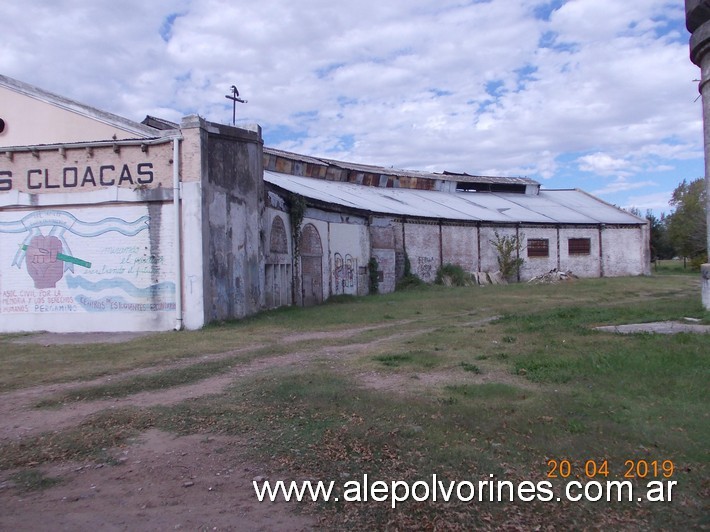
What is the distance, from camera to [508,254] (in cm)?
3259

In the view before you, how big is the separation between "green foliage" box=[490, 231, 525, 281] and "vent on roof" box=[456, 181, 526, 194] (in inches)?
363

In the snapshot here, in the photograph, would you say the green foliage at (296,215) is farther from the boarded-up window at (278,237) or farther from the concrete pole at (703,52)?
the concrete pole at (703,52)

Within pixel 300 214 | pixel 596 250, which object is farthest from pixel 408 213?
pixel 596 250

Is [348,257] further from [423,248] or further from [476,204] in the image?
[476,204]

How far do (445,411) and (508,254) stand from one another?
27.6m

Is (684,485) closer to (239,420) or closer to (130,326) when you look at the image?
(239,420)

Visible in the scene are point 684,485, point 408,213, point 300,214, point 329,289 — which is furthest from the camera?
point 408,213

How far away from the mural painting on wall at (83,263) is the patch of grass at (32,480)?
937 cm

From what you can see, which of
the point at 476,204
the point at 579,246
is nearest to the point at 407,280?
the point at 476,204

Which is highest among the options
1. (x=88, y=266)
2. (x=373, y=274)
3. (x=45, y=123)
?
(x=45, y=123)

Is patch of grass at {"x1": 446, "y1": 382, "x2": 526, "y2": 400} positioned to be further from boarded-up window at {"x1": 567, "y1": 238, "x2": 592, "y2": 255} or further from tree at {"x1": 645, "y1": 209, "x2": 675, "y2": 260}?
tree at {"x1": 645, "y1": 209, "x2": 675, "y2": 260}

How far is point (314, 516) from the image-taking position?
157 inches

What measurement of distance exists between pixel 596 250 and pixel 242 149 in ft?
85.7
